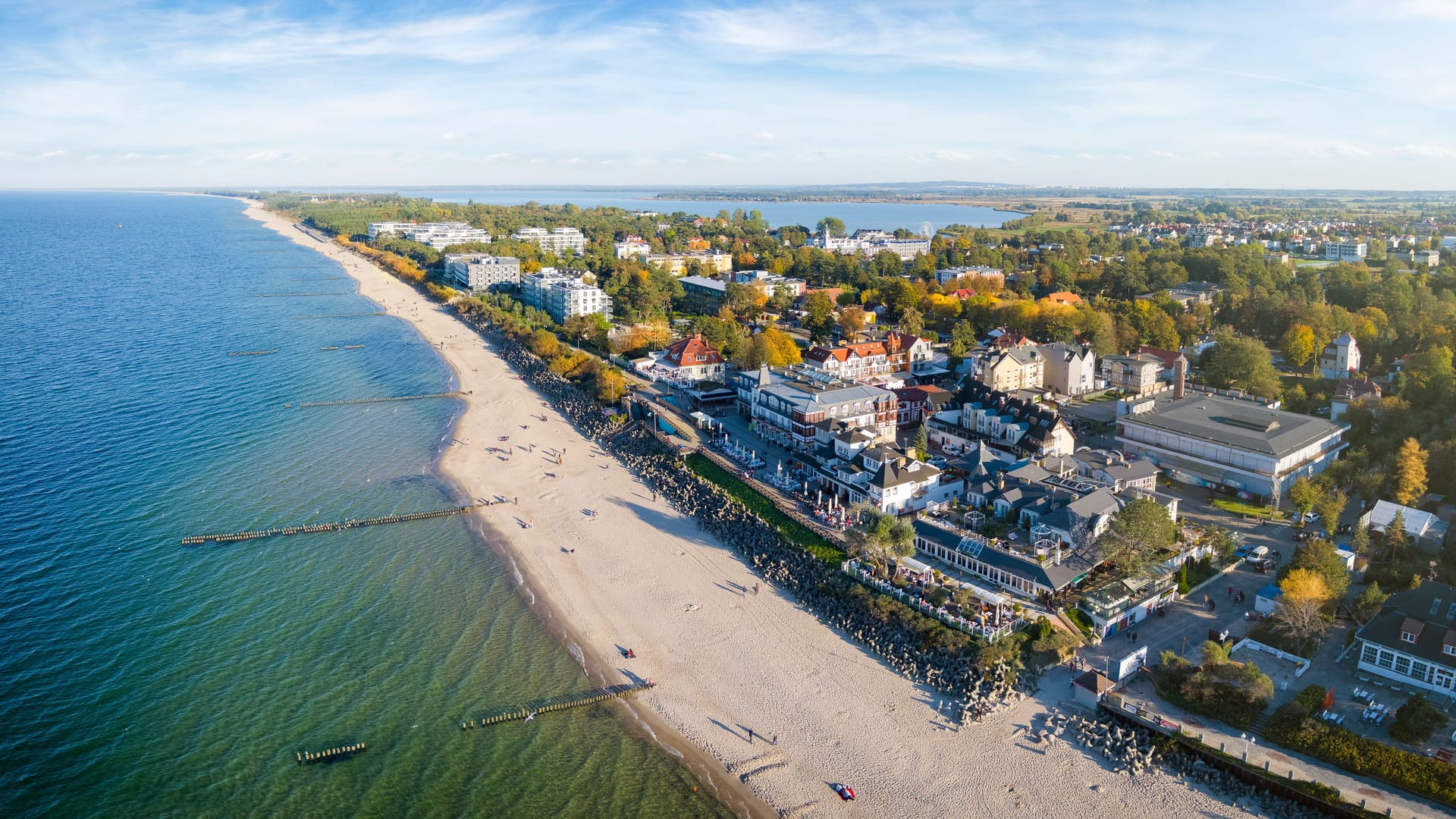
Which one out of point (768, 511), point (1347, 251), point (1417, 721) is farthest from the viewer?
point (1347, 251)

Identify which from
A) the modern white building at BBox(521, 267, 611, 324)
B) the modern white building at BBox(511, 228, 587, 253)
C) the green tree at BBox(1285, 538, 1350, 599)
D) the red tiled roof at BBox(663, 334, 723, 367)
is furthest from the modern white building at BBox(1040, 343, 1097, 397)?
the modern white building at BBox(511, 228, 587, 253)

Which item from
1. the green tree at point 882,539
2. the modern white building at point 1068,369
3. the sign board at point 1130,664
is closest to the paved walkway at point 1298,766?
the sign board at point 1130,664

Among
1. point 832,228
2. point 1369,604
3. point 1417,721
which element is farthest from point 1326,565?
point 832,228

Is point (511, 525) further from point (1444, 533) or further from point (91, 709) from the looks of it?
point (1444, 533)

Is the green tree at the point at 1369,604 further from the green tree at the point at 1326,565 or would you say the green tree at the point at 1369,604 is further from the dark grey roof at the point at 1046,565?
the dark grey roof at the point at 1046,565

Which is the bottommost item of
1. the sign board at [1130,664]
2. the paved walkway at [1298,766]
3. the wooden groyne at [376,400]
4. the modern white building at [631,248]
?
the paved walkway at [1298,766]

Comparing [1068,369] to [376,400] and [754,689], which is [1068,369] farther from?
[376,400]
